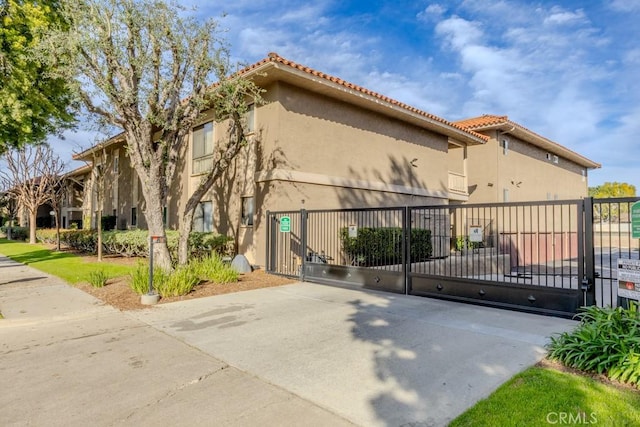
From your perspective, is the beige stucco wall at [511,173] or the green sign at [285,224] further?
the beige stucco wall at [511,173]

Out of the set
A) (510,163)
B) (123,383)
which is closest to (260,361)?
(123,383)

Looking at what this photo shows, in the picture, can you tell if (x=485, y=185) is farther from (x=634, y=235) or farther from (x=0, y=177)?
(x=0, y=177)

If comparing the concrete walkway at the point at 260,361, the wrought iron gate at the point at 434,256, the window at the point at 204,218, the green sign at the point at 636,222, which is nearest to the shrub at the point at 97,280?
the concrete walkway at the point at 260,361

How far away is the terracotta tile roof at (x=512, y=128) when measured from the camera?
20.7 m

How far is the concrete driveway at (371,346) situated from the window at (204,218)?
742cm

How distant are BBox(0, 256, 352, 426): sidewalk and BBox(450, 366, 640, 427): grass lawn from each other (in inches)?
51.3

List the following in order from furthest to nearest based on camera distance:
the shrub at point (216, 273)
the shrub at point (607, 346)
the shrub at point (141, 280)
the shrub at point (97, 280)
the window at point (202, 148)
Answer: the window at point (202, 148), the shrub at point (216, 273), the shrub at point (97, 280), the shrub at point (141, 280), the shrub at point (607, 346)

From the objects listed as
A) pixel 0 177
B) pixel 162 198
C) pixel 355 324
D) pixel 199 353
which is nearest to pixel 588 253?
pixel 355 324

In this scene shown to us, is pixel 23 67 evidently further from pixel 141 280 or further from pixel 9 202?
pixel 9 202

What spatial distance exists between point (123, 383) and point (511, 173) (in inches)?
940

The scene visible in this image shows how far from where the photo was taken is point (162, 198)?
1014 centimetres

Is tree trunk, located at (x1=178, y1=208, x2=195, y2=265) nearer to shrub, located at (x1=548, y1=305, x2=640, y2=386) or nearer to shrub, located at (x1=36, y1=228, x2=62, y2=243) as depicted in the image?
shrub, located at (x1=548, y1=305, x2=640, y2=386)

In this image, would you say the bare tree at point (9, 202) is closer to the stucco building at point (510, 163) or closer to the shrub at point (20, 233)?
the shrub at point (20, 233)

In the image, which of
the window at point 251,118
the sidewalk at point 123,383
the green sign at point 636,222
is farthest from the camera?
the window at point 251,118
